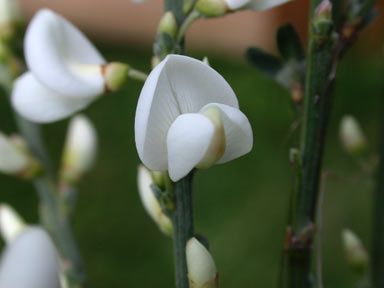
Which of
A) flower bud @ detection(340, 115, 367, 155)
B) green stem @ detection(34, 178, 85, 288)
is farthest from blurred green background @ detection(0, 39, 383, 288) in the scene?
green stem @ detection(34, 178, 85, 288)

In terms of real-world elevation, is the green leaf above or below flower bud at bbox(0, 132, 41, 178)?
above

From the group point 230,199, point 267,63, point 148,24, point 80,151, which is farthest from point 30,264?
point 148,24

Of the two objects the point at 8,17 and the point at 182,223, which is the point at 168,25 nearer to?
the point at 182,223

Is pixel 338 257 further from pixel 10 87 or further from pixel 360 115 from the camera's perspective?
pixel 10 87

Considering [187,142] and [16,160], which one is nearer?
[187,142]

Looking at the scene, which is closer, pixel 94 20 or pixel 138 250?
pixel 138 250

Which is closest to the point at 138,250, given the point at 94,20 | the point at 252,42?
the point at 252,42

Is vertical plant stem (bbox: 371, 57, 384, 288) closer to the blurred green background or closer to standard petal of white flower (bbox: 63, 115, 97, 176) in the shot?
standard petal of white flower (bbox: 63, 115, 97, 176)
